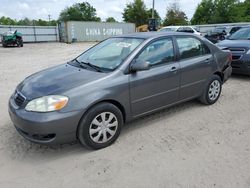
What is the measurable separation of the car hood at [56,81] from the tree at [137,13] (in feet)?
169

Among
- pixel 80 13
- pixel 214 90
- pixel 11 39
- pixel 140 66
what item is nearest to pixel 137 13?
pixel 80 13

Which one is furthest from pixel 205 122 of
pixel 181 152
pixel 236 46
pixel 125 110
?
pixel 236 46

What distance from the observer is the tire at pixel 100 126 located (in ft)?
10.9

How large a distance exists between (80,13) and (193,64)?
250ft

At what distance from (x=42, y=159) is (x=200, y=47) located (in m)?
3.44

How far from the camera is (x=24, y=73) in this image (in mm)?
9102

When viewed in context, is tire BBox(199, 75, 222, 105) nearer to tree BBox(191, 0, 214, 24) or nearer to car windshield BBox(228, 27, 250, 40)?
car windshield BBox(228, 27, 250, 40)

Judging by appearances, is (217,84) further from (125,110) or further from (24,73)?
(24,73)

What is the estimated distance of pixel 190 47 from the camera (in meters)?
4.65

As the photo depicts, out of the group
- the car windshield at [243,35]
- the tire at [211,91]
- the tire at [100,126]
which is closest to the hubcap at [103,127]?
the tire at [100,126]

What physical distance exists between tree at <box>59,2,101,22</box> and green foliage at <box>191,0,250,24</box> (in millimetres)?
33372

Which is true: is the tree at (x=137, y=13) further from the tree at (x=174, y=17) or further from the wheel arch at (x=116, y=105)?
the wheel arch at (x=116, y=105)

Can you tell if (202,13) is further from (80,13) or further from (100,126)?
(100,126)

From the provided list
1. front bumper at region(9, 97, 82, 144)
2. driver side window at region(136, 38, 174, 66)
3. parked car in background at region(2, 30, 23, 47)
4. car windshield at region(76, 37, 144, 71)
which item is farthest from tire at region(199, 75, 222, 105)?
parked car in background at region(2, 30, 23, 47)
